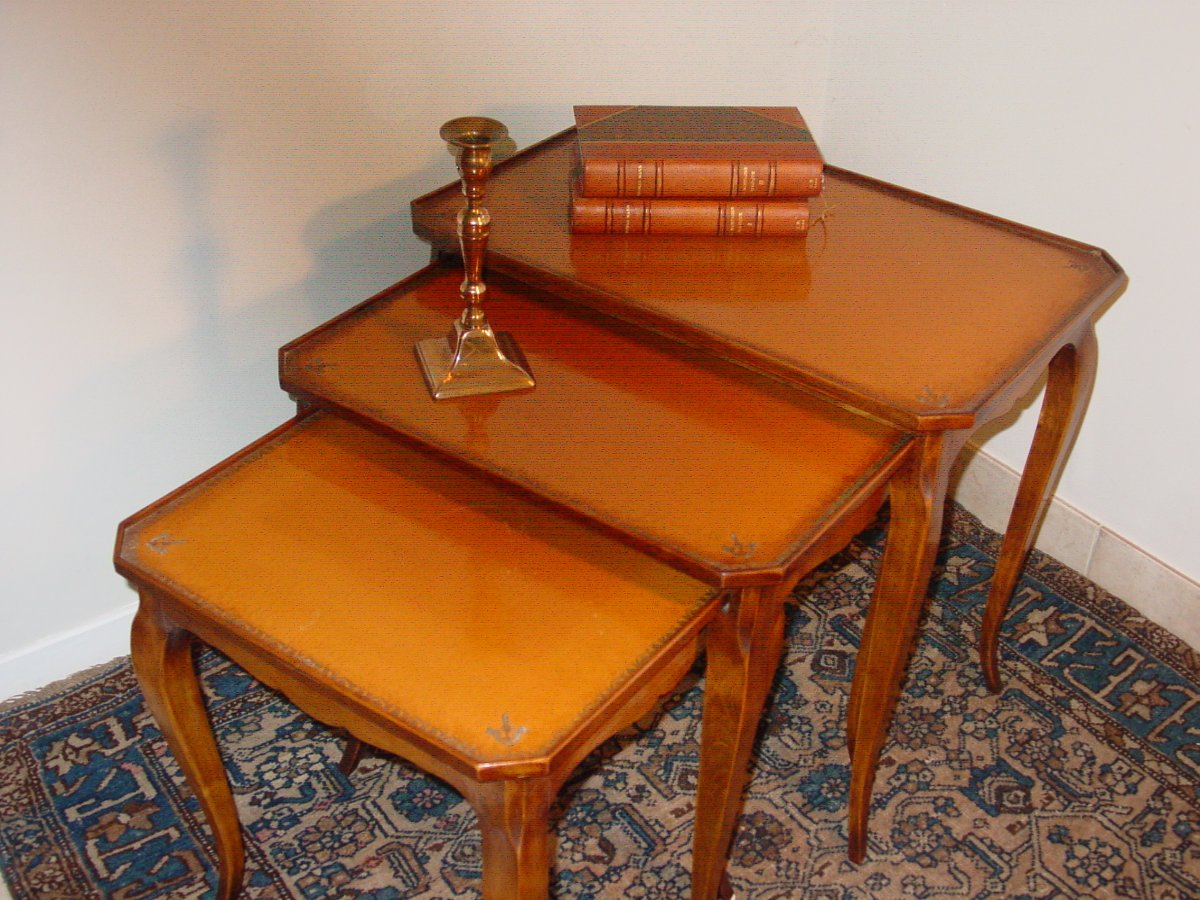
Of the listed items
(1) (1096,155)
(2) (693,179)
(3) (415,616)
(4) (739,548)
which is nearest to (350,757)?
(3) (415,616)

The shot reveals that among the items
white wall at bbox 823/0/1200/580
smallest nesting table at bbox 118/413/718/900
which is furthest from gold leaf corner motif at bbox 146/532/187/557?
white wall at bbox 823/0/1200/580

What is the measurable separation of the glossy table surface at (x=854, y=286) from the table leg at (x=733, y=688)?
0.99 ft

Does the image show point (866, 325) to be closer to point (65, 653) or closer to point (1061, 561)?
point (1061, 561)

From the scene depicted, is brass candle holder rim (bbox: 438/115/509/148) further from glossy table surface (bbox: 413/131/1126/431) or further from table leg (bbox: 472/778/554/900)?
table leg (bbox: 472/778/554/900)

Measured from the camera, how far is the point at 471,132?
136 centimetres

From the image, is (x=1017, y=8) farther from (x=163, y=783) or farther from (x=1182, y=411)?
(x=163, y=783)

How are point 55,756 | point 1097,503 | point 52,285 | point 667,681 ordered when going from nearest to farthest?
point 667,681 < point 52,285 < point 55,756 < point 1097,503

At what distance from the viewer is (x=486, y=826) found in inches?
47.8

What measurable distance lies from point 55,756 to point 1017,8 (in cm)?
199

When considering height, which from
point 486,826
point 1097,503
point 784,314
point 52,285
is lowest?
point 1097,503

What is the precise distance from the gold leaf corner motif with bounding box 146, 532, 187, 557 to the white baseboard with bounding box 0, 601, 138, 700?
62cm

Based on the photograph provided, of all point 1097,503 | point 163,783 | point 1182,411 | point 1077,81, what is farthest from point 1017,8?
point 163,783

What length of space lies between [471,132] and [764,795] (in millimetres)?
1110

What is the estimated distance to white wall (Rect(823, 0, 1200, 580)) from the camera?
1.93m
